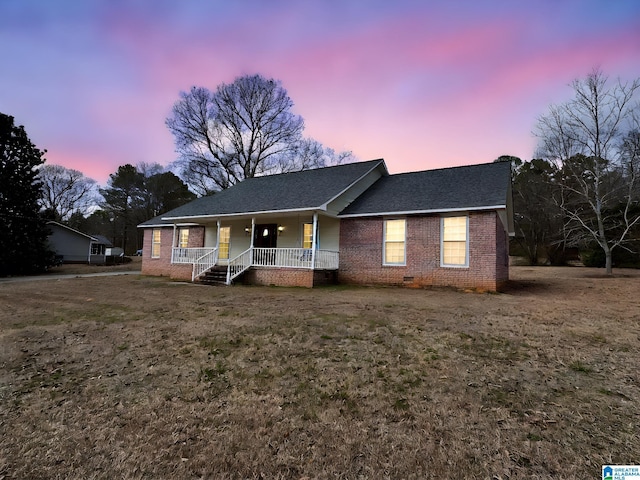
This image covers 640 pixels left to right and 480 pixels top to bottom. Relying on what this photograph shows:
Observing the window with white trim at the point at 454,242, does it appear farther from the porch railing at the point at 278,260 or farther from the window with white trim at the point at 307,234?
the window with white trim at the point at 307,234

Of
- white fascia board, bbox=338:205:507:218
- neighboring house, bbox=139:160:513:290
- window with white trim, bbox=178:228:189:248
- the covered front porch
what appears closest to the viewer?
white fascia board, bbox=338:205:507:218

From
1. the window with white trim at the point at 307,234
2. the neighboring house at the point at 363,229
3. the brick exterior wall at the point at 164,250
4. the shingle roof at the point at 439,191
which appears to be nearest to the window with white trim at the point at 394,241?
the neighboring house at the point at 363,229

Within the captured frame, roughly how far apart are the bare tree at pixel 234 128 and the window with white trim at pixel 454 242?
870 inches

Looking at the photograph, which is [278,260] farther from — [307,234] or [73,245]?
[73,245]

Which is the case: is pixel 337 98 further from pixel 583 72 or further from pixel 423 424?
pixel 423 424

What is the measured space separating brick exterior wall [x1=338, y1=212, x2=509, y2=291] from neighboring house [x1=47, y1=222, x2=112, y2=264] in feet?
106

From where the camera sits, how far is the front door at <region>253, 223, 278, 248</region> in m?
16.5

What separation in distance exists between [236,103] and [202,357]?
29.3 metres

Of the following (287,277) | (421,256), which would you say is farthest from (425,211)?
(287,277)

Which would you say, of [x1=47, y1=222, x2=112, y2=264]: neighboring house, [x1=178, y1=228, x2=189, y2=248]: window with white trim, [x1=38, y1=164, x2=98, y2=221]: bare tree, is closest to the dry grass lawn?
[x1=178, y1=228, x2=189, y2=248]: window with white trim

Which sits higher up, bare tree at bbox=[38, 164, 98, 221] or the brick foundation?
bare tree at bbox=[38, 164, 98, 221]

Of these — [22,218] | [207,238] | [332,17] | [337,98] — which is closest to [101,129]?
[22,218]

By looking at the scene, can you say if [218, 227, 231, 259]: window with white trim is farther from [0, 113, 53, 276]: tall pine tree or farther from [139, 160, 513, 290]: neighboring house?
[0, 113, 53, 276]: tall pine tree

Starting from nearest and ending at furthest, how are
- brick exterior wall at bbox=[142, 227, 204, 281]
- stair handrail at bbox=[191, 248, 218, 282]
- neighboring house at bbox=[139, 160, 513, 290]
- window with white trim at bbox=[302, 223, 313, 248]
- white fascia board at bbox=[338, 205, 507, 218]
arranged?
1. white fascia board at bbox=[338, 205, 507, 218]
2. neighboring house at bbox=[139, 160, 513, 290]
3. window with white trim at bbox=[302, 223, 313, 248]
4. stair handrail at bbox=[191, 248, 218, 282]
5. brick exterior wall at bbox=[142, 227, 204, 281]
